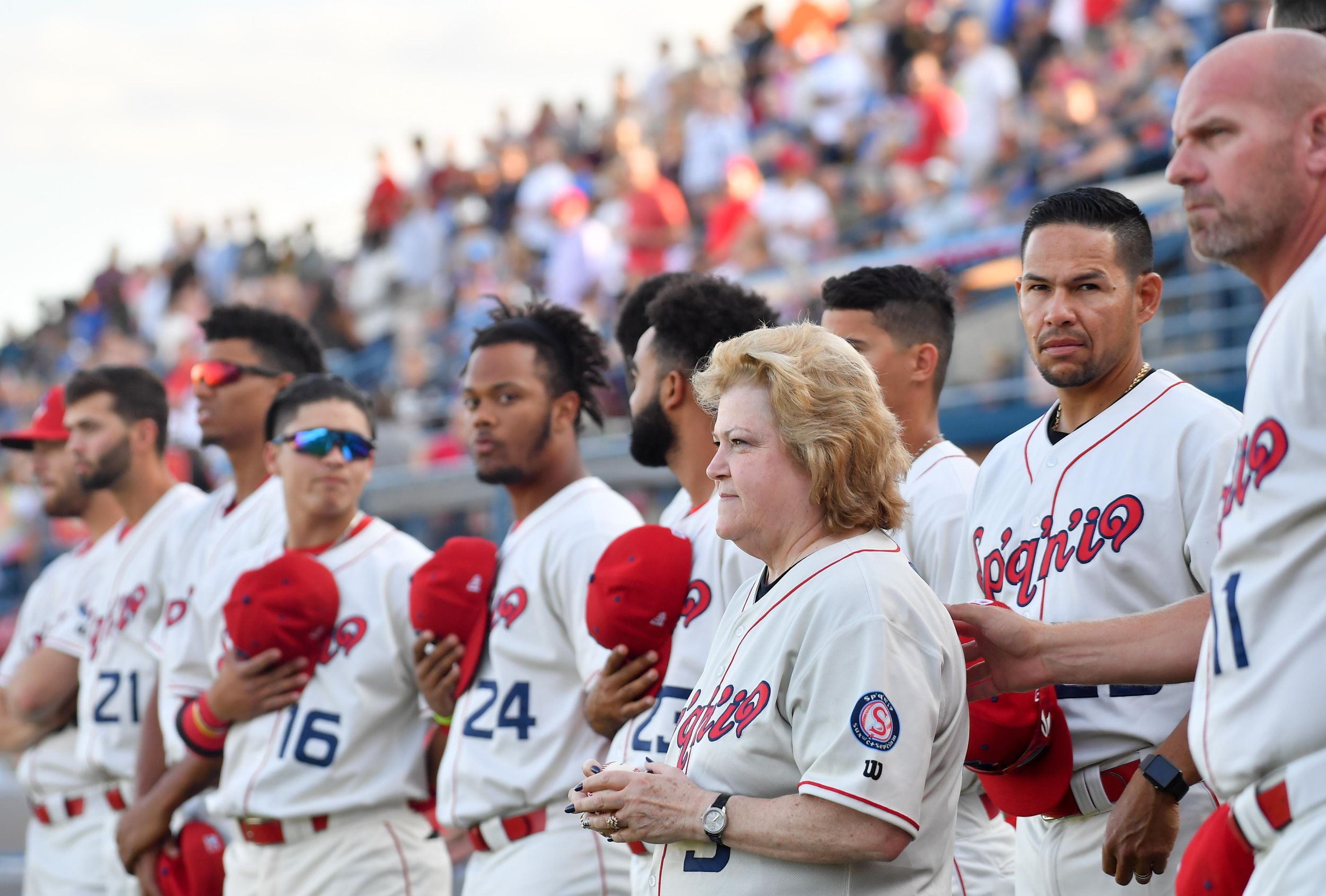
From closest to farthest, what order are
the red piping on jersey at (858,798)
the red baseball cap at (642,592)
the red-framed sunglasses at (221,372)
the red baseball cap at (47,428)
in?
1. the red piping on jersey at (858,798)
2. the red baseball cap at (642,592)
3. the red-framed sunglasses at (221,372)
4. the red baseball cap at (47,428)

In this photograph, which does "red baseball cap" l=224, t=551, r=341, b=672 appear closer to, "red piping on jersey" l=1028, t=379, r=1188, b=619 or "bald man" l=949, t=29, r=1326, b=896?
"red piping on jersey" l=1028, t=379, r=1188, b=619

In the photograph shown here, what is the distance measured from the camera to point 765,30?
54.2 feet

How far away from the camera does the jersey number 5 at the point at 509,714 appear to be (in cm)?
417

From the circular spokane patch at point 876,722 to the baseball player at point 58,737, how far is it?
171 inches

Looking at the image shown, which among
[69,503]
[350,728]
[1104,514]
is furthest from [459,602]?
[69,503]

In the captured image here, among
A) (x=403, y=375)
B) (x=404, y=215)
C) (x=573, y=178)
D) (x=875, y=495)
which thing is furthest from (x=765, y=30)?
(x=875, y=495)

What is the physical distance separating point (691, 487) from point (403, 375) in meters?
9.83

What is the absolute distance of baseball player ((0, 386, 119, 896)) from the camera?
591 cm

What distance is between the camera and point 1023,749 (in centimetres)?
290

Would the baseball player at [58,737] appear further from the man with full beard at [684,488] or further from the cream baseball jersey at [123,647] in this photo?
the man with full beard at [684,488]

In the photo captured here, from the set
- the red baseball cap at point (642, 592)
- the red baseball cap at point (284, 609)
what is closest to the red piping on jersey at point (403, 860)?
the red baseball cap at point (284, 609)

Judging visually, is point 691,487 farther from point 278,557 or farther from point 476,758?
point 278,557

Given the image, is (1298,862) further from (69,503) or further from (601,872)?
(69,503)

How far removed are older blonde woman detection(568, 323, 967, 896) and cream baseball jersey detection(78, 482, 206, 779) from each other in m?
3.53
